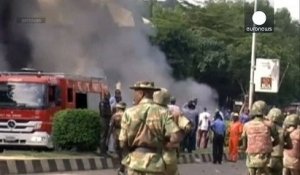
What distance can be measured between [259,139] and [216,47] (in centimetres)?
5062

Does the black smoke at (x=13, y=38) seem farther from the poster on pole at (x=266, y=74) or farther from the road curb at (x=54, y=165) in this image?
the road curb at (x=54, y=165)

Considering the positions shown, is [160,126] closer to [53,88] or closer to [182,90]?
[53,88]

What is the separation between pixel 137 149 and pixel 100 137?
1350 centimetres

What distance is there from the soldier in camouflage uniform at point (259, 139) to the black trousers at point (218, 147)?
45.2 feet

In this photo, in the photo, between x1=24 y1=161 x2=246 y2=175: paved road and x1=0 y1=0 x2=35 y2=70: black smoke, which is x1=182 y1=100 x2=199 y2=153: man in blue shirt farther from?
x1=0 y1=0 x2=35 y2=70: black smoke

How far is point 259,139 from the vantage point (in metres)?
12.5

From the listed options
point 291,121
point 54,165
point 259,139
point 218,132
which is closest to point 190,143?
point 218,132

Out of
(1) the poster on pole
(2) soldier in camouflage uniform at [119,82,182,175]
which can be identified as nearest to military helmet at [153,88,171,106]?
(2) soldier in camouflage uniform at [119,82,182,175]

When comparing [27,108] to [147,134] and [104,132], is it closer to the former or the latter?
[104,132]

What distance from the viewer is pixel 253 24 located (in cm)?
3453

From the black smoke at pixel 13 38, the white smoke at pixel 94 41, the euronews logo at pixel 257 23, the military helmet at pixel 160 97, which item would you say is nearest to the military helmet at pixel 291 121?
the military helmet at pixel 160 97

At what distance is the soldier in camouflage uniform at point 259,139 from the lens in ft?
40.7

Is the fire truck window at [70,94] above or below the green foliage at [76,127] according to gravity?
above

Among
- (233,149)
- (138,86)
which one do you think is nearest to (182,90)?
(233,149)
